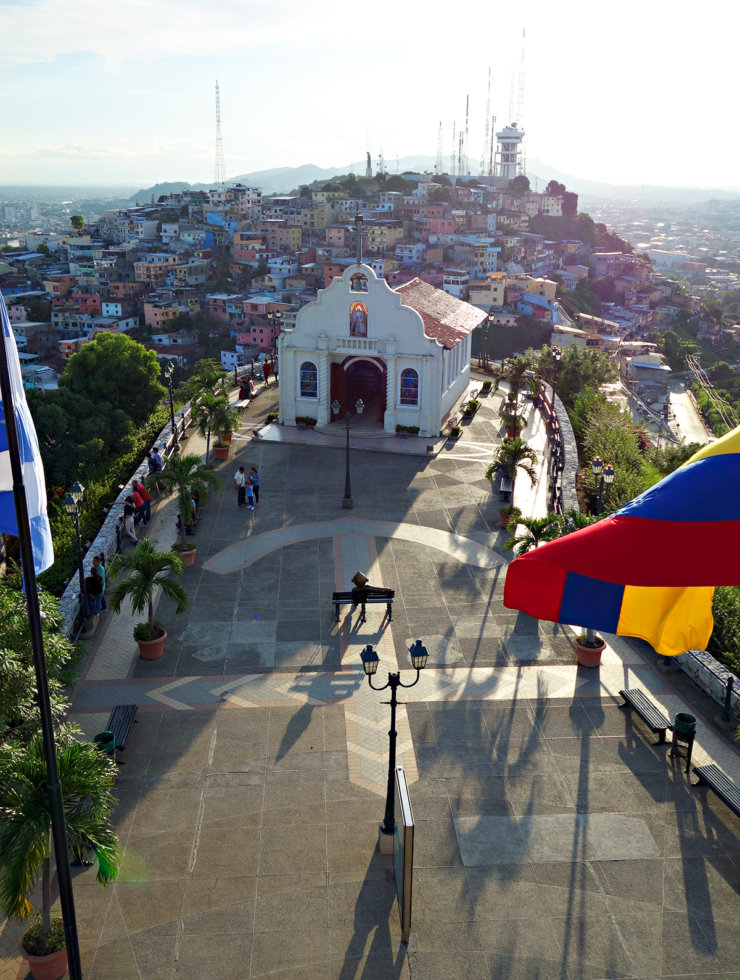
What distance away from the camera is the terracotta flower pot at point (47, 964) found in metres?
9.45

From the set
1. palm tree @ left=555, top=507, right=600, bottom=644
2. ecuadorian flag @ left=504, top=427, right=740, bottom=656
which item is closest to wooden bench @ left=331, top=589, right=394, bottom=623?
palm tree @ left=555, top=507, right=600, bottom=644

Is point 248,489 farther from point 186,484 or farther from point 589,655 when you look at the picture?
point 589,655

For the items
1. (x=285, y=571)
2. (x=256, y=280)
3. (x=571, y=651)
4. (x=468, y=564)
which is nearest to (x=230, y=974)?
(x=571, y=651)

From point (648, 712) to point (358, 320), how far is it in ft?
69.8

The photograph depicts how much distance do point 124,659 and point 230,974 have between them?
26.9 ft

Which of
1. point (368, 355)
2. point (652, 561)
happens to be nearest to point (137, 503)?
point (368, 355)

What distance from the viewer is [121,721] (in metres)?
13.9

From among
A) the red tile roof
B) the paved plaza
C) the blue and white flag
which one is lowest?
the paved plaza

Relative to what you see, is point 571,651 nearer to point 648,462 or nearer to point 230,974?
point 230,974

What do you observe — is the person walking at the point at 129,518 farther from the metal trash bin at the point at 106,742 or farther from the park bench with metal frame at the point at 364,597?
the metal trash bin at the point at 106,742

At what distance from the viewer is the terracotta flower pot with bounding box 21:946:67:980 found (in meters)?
9.45

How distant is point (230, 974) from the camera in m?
9.69

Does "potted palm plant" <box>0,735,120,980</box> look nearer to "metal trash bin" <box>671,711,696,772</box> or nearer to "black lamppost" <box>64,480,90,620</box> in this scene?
"black lamppost" <box>64,480,90,620</box>

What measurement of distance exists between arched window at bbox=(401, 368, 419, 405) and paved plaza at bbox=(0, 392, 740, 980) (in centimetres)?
1248
